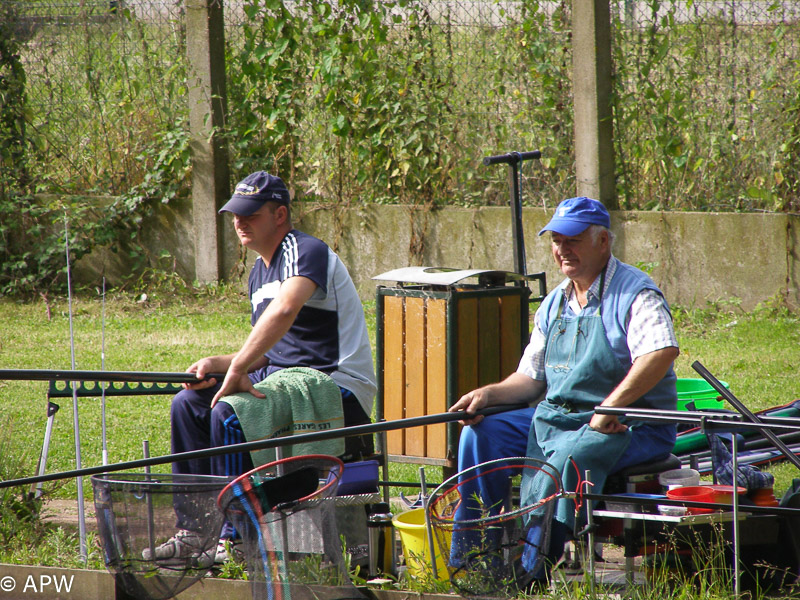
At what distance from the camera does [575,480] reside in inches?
139

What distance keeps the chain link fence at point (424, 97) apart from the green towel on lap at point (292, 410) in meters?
5.46

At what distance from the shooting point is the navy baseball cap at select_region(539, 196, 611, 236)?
387cm

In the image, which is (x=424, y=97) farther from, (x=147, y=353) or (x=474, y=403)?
(x=474, y=403)

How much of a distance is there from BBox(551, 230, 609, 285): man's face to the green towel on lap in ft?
3.33

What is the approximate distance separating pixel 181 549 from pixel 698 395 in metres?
3.11

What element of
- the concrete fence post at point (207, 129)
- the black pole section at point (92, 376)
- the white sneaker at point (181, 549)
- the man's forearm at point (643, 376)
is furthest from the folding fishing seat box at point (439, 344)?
the concrete fence post at point (207, 129)

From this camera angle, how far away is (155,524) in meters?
3.25

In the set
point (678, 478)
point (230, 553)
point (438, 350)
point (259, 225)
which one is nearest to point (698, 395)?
point (438, 350)

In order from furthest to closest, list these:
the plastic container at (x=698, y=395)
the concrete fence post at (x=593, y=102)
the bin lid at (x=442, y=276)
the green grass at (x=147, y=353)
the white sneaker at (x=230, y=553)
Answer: the concrete fence post at (x=593, y=102) < the green grass at (x=147, y=353) < the plastic container at (x=698, y=395) < the bin lid at (x=442, y=276) < the white sneaker at (x=230, y=553)

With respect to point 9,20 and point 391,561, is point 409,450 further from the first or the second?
point 9,20

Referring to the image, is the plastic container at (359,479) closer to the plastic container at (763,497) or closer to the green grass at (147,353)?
the green grass at (147,353)

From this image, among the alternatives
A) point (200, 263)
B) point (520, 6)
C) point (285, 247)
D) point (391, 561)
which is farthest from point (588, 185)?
point (391, 561)

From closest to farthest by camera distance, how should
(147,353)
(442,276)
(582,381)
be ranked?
(582,381) → (442,276) → (147,353)

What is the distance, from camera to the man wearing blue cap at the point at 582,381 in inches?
138
